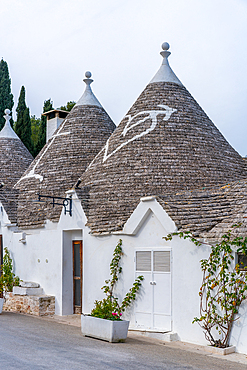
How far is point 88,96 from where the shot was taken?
1930 centimetres

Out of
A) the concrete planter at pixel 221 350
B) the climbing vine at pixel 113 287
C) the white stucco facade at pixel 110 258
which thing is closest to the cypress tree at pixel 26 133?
the white stucco facade at pixel 110 258

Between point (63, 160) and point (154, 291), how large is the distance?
7.93 metres

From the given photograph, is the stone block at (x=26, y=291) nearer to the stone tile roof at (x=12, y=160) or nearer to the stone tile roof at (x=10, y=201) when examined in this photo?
the stone tile roof at (x=10, y=201)

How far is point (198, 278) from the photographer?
9.87 metres

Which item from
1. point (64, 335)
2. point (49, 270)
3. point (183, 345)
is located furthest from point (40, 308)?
point (183, 345)

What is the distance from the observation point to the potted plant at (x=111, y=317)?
9836mm

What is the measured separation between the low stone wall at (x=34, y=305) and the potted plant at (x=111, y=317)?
10.0ft

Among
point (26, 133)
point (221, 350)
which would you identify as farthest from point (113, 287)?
point (26, 133)

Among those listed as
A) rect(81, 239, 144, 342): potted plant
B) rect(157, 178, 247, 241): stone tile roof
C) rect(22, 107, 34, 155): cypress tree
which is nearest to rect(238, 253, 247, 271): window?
rect(157, 178, 247, 241): stone tile roof

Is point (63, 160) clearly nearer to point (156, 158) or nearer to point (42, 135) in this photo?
point (156, 158)

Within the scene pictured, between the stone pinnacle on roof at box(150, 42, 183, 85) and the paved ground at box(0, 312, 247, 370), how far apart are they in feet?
28.4

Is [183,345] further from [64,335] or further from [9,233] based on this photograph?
[9,233]

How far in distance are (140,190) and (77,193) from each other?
193cm

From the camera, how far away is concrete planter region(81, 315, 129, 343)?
980 cm
